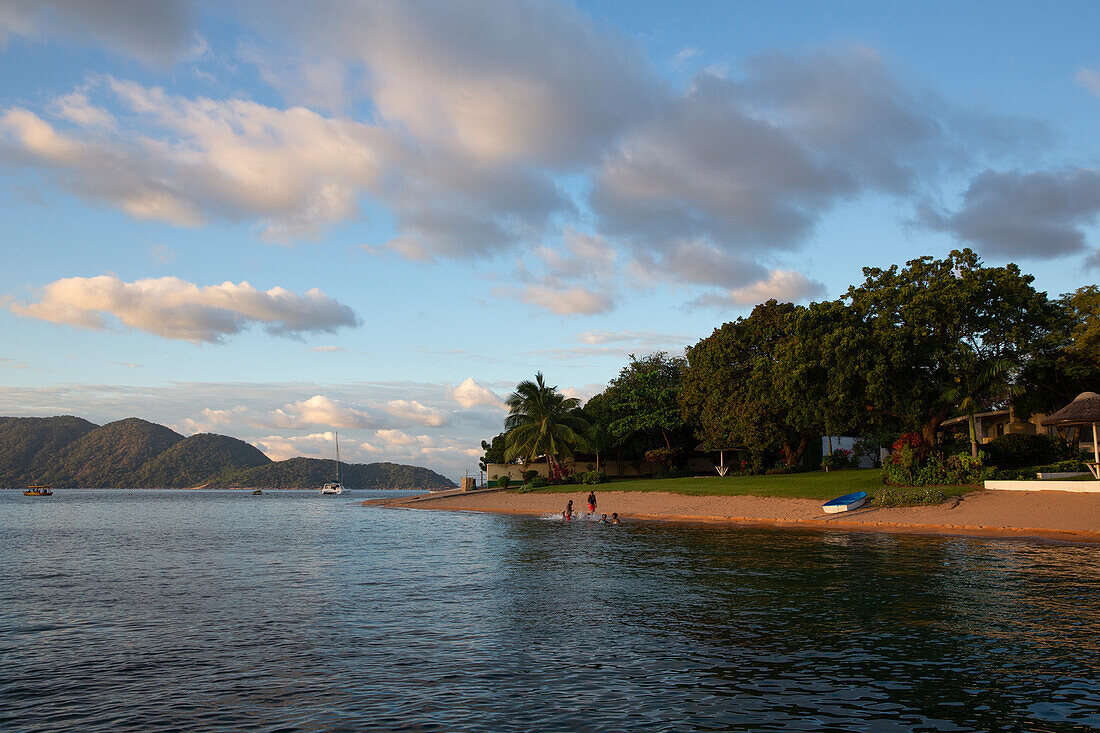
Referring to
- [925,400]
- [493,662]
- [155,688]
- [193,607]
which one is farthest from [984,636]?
[925,400]

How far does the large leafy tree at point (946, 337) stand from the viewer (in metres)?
44.1

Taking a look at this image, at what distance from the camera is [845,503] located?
4044 centimetres

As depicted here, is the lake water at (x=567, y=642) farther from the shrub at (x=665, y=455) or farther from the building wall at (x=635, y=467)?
the building wall at (x=635, y=467)

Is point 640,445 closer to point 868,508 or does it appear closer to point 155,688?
point 868,508

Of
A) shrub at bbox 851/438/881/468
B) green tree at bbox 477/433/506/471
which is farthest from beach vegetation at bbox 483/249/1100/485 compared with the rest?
green tree at bbox 477/433/506/471

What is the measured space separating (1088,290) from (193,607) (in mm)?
52085

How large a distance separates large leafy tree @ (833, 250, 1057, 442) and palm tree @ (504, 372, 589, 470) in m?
35.5

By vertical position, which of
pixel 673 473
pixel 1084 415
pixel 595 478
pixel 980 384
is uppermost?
pixel 980 384

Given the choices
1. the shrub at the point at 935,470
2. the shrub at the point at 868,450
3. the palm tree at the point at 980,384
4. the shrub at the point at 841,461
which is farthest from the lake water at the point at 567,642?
the shrub at the point at 868,450

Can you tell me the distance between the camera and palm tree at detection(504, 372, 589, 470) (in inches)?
2970

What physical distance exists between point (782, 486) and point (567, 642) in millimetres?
39950

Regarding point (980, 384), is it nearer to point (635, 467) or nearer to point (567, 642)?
point (567, 642)

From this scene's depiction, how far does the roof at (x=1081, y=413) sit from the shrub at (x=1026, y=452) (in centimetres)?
783

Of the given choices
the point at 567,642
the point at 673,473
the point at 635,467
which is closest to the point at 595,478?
the point at 673,473
